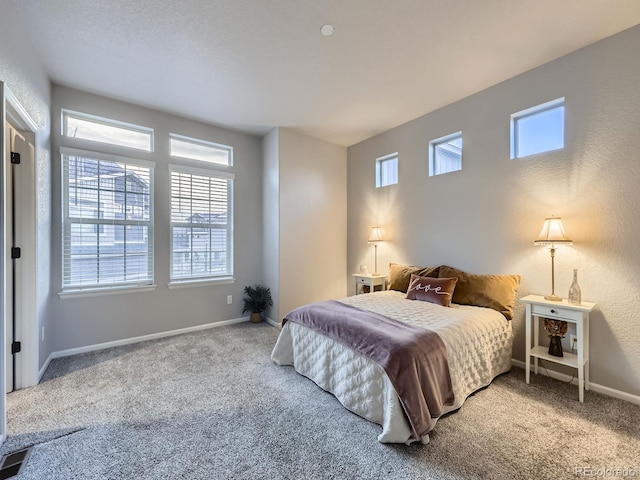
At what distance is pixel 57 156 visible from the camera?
2939 mm

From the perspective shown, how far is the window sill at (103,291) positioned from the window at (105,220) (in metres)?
0.05

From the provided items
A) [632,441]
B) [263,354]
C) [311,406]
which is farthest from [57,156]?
[632,441]

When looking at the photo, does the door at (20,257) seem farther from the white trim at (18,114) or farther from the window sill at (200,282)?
the window sill at (200,282)

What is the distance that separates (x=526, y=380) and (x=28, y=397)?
4.10 meters

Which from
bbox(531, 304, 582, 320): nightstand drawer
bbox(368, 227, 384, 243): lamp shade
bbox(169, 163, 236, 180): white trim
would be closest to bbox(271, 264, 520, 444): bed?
bbox(531, 304, 582, 320): nightstand drawer

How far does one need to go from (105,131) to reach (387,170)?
3.70 m

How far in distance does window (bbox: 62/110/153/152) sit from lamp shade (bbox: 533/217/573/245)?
437cm

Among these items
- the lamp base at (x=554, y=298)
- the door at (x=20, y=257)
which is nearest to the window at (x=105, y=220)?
the door at (x=20, y=257)

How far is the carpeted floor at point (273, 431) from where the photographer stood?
153cm

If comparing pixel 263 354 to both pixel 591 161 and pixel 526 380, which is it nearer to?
pixel 526 380

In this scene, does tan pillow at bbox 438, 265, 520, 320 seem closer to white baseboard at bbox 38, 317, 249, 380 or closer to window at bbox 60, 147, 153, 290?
white baseboard at bbox 38, 317, 249, 380

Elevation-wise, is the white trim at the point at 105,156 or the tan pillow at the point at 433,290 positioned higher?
the white trim at the point at 105,156

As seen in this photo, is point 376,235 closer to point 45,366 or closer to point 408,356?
point 408,356

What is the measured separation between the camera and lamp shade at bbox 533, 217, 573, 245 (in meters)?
2.37
